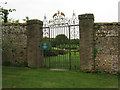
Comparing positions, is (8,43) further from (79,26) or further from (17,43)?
(79,26)

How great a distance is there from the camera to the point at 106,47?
245 inches

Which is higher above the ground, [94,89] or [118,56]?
[118,56]

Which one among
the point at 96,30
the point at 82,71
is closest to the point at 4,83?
the point at 82,71

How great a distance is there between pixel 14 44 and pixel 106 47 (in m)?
5.87

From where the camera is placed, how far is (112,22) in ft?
20.5

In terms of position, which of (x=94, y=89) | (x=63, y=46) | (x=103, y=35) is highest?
(x=103, y=35)

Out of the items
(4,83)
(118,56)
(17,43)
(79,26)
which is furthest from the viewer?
(17,43)

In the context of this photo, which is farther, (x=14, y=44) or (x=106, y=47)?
(x=14, y=44)

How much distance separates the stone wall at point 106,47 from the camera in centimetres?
614

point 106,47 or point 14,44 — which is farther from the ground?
point 14,44

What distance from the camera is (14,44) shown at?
8000 millimetres

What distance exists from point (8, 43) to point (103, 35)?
6.22 meters

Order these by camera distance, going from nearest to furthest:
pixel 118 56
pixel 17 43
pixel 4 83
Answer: pixel 4 83 → pixel 118 56 → pixel 17 43

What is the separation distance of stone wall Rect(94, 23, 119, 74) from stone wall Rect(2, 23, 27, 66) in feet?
15.1
